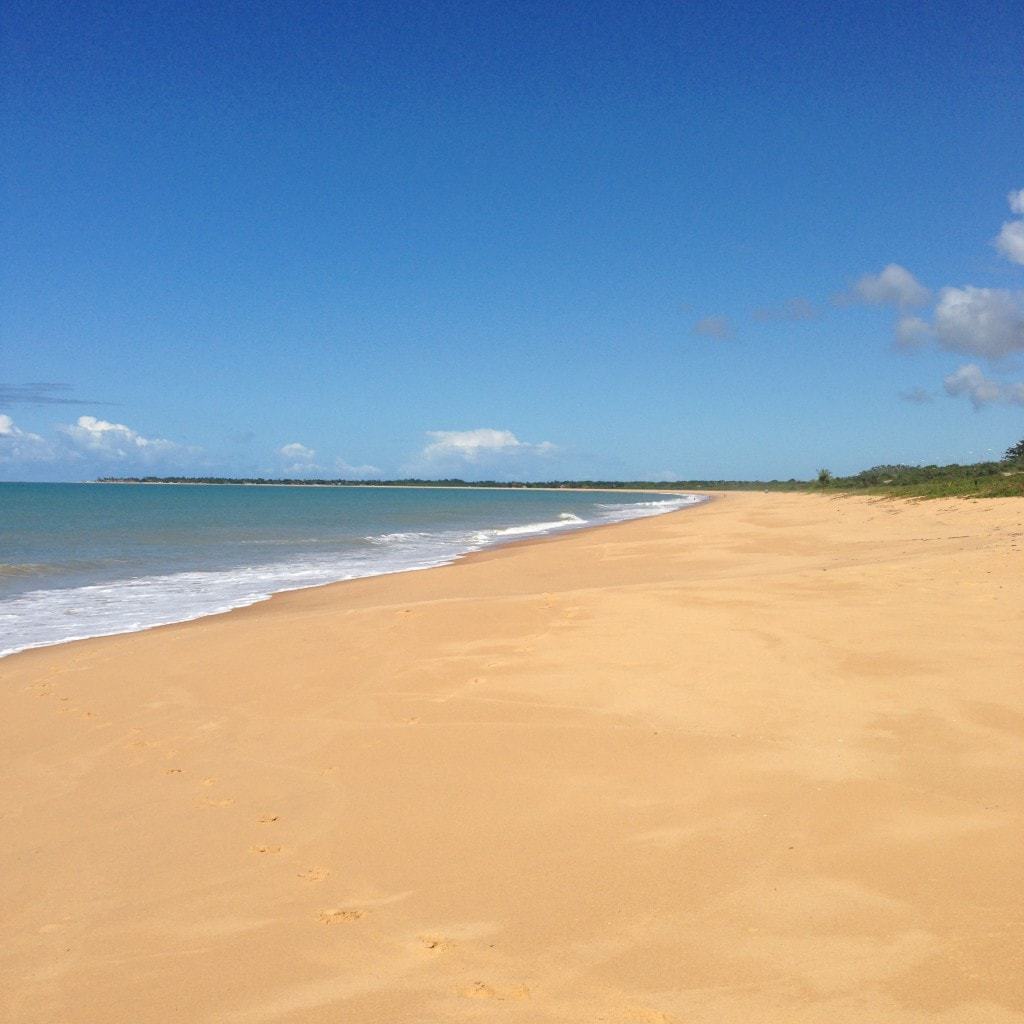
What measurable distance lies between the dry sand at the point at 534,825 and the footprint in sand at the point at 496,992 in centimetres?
2

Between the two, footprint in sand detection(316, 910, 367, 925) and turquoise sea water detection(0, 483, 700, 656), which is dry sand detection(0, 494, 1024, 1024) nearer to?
footprint in sand detection(316, 910, 367, 925)

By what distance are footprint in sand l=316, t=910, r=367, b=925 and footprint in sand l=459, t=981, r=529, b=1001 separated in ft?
2.66

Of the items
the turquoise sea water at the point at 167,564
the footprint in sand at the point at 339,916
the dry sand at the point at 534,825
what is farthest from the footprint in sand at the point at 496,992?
the turquoise sea water at the point at 167,564

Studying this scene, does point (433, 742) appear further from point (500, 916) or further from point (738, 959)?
point (738, 959)

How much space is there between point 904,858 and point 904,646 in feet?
→ 14.7

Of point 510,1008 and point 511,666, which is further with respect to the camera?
point 511,666

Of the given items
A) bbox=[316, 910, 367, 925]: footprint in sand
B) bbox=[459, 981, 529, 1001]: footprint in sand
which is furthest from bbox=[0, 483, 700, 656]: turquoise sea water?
bbox=[459, 981, 529, 1001]: footprint in sand

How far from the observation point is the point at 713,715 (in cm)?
653

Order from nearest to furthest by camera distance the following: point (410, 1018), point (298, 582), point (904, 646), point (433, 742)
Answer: point (410, 1018), point (433, 742), point (904, 646), point (298, 582)

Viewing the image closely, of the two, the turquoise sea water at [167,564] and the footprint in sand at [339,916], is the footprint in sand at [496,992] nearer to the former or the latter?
the footprint in sand at [339,916]

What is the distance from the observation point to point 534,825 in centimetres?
479

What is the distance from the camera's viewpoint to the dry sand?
11.0ft

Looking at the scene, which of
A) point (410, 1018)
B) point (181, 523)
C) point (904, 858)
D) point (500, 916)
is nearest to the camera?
point (410, 1018)

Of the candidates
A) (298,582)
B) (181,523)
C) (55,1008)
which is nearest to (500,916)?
(55,1008)
